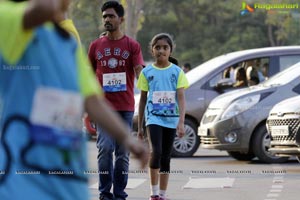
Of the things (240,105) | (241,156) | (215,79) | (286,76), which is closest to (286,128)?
(240,105)

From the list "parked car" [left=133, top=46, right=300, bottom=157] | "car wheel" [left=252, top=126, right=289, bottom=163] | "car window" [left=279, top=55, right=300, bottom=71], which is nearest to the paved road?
"car wheel" [left=252, top=126, right=289, bottom=163]

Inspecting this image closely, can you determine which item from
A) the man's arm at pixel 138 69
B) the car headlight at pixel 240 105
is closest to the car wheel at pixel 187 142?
the car headlight at pixel 240 105

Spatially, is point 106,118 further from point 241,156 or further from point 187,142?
point 187,142

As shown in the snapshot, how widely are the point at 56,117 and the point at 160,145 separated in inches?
257

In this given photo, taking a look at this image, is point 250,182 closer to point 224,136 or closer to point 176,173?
point 176,173

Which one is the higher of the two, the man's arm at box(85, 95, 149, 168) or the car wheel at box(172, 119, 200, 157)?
the man's arm at box(85, 95, 149, 168)

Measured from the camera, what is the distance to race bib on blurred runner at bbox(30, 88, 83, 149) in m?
4.34

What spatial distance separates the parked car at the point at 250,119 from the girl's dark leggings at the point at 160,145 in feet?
20.7

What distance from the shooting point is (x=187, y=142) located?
19203 mm

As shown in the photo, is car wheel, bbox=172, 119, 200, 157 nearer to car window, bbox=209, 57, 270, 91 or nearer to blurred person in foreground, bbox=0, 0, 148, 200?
car window, bbox=209, 57, 270, 91

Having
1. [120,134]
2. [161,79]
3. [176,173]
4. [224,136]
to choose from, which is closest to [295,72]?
[224,136]

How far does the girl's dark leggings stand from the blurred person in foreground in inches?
253

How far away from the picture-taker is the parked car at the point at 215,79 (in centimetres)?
1911

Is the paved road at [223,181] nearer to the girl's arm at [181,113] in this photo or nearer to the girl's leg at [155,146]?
the girl's leg at [155,146]
